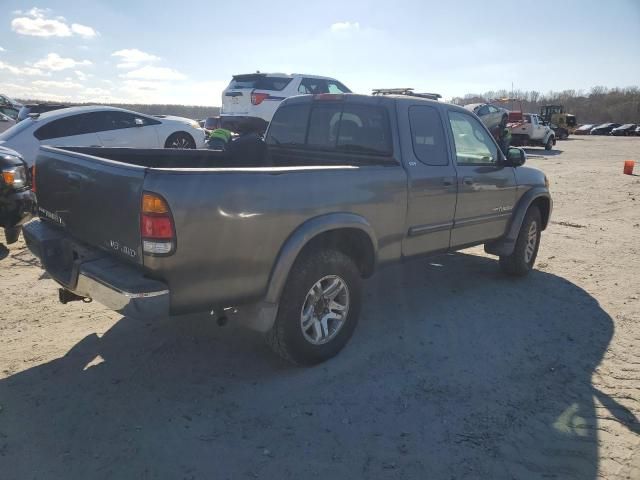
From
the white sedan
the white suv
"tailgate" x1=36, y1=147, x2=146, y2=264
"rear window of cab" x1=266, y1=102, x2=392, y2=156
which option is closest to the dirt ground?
"tailgate" x1=36, y1=147, x2=146, y2=264

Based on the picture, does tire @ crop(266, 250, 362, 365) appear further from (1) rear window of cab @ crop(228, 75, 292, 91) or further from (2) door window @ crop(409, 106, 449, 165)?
(1) rear window of cab @ crop(228, 75, 292, 91)

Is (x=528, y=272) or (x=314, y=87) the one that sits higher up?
(x=314, y=87)

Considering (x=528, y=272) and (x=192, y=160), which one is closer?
(x=192, y=160)

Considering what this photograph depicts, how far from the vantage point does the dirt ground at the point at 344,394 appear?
8.59ft

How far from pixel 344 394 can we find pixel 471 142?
2917 millimetres

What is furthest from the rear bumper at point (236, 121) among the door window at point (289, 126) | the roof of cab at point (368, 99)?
the roof of cab at point (368, 99)

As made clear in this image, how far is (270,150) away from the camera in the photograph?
4.99 metres

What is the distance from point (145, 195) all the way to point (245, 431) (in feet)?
4.72

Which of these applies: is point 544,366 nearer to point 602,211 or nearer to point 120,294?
point 120,294

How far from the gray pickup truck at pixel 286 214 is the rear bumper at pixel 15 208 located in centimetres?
195

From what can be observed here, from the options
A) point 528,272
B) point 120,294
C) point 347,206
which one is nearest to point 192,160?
point 347,206

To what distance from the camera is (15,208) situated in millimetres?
5328

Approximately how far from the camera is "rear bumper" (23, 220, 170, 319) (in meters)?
2.66

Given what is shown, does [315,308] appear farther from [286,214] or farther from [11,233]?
[11,233]
